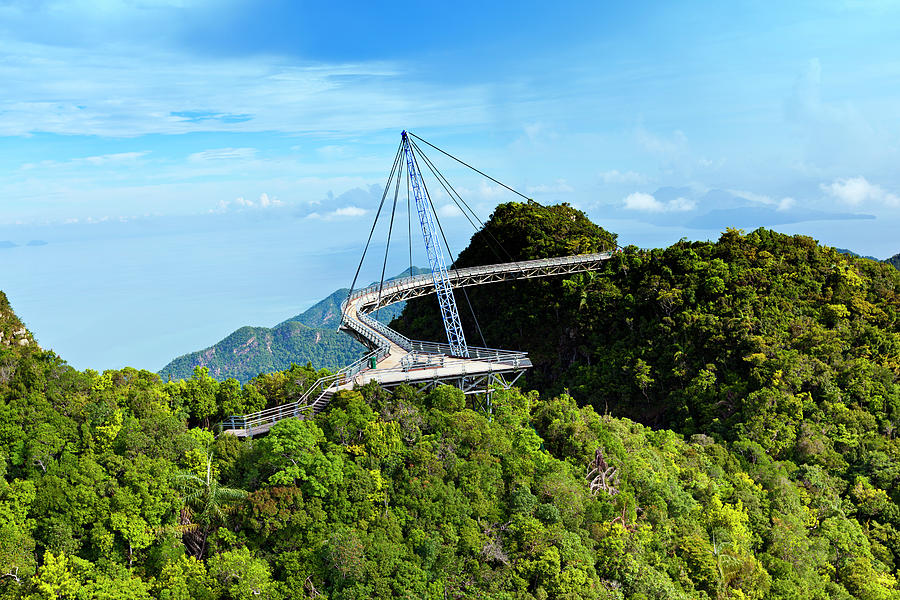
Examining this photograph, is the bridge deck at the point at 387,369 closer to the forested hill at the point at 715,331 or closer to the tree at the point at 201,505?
the tree at the point at 201,505

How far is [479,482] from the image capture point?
38500mm

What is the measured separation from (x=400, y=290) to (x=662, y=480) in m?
32.8

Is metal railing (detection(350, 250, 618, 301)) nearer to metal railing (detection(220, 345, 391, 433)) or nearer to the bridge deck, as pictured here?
the bridge deck

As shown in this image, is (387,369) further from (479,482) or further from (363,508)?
(363,508)

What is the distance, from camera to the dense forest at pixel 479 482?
32875 mm

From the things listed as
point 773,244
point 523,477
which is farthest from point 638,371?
point 523,477

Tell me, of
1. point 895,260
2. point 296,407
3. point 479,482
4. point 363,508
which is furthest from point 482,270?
point 895,260

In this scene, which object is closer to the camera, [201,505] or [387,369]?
[201,505]

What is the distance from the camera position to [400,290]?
6862cm

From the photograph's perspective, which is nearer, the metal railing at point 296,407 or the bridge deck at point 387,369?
the metal railing at point 296,407

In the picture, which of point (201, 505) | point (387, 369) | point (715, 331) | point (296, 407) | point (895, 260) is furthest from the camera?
point (895, 260)

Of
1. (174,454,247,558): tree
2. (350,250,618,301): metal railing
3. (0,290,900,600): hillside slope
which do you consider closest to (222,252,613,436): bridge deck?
(0,290,900,600): hillside slope

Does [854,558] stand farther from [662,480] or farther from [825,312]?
[825,312]

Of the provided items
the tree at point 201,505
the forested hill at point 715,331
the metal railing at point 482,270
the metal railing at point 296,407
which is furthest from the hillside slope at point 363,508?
the metal railing at point 482,270
